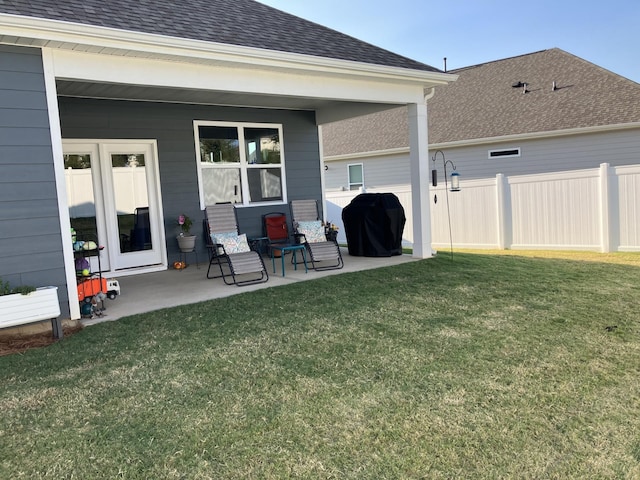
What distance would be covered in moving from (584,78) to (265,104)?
9077 millimetres

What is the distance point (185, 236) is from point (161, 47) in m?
3.52

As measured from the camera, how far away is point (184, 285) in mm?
6738

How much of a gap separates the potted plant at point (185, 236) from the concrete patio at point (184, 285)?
338 mm

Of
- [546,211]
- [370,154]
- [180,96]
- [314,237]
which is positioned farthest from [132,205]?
[370,154]

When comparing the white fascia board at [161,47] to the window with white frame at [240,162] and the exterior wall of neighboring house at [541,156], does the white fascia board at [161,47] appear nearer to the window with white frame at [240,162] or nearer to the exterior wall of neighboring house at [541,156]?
the window with white frame at [240,162]

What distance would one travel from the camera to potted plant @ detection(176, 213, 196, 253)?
8.19m

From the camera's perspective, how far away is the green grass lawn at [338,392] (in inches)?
98.3

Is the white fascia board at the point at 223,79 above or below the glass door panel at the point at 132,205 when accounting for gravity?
above

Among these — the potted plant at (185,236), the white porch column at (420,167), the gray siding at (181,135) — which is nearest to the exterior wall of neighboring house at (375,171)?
A: the gray siding at (181,135)

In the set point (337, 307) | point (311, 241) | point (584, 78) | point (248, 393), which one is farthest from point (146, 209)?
point (584, 78)

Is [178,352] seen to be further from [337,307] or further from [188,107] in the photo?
[188,107]

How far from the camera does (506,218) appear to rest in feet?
33.8

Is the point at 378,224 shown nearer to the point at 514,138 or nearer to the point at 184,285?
the point at 184,285

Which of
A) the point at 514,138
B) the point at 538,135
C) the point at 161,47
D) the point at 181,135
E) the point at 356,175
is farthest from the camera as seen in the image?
the point at 356,175
